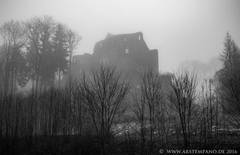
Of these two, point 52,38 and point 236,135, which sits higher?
point 52,38

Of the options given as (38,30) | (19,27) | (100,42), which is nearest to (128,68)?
(100,42)

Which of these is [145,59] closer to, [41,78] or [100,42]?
[100,42]

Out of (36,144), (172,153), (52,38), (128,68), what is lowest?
(36,144)

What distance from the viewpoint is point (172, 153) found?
17.4 feet

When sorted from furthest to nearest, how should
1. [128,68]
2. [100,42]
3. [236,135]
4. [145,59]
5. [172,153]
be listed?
[100,42] → [145,59] → [128,68] → [236,135] → [172,153]

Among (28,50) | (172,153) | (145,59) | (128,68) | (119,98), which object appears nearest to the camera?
(119,98)

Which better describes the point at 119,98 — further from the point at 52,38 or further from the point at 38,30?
the point at 52,38

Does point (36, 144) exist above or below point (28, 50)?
below

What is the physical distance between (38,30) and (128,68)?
14.5 metres

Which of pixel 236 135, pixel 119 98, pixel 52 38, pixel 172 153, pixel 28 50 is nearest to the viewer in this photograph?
pixel 119 98

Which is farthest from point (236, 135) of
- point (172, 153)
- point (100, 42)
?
point (100, 42)

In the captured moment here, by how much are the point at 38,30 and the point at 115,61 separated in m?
12.9

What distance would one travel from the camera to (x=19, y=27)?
2180 cm

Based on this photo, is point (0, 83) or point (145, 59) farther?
point (145, 59)
